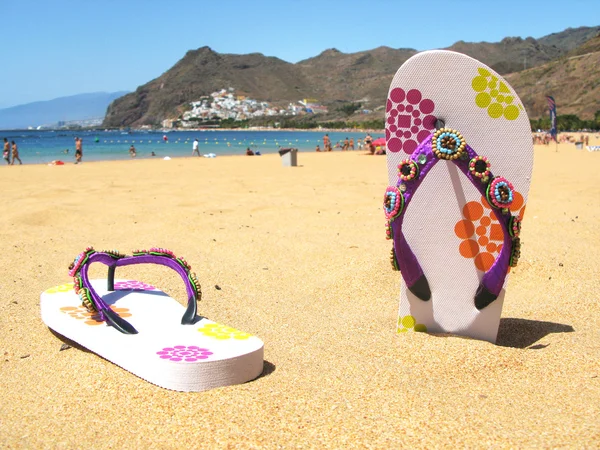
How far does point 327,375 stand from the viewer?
2.73m

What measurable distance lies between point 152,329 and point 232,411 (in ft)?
2.74

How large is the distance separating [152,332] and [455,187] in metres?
1.84

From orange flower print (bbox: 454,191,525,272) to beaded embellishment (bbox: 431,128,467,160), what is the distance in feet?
0.99

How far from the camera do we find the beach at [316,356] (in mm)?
2207

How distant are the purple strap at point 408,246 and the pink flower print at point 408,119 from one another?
67 millimetres

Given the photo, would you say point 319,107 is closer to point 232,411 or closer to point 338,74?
point 338,74

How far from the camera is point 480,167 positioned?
3.03m

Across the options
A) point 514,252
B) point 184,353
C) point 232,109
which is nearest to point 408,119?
point 514,252

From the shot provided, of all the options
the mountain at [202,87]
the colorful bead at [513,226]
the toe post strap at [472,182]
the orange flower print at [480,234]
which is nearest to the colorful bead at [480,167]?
the toe post strap at [472,182]

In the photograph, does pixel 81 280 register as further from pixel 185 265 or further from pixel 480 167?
pixel 480 167

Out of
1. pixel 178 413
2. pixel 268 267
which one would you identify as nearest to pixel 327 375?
pixel 178 413

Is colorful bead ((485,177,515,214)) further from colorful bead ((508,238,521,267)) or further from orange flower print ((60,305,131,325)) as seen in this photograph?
orange flower print ((60,305,131,325))

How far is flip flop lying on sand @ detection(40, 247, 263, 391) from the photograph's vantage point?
8.28 feet

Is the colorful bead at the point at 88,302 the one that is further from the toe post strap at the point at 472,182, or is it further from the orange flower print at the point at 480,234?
the orange flower print at the point at 480,234
